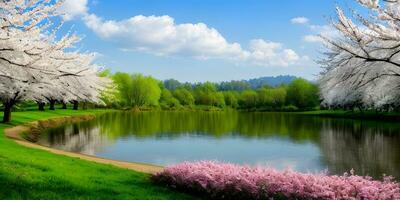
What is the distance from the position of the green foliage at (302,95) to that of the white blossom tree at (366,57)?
161m

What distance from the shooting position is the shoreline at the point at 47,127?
27.2 metres

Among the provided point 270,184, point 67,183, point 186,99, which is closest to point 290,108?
point 186,99

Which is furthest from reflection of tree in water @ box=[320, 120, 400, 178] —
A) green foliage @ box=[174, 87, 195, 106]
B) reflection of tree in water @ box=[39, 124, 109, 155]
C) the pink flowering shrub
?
green foliage @ box=[174, 87, 195, 106]

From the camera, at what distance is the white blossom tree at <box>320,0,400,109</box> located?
40.9 feet

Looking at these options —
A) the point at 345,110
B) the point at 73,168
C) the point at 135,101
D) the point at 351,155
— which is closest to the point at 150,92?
the point at 135,101

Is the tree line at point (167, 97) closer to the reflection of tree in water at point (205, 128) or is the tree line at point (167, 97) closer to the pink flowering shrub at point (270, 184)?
the reflection of tree in water at point (205, 128)

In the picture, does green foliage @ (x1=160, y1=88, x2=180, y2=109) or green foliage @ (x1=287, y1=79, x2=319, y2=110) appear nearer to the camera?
green foliage @ (x1=287, y1=79, x2=319, y2=110)

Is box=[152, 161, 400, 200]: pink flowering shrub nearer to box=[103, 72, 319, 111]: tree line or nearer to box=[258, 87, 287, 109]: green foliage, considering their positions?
box=[103, 72, 319, 111]: tree line

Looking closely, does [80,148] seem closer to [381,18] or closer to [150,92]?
[381,18]

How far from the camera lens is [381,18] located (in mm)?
12312

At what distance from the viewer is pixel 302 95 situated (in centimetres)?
17688

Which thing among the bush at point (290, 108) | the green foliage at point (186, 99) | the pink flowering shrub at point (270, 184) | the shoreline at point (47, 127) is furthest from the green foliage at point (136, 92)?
the pink flowering shrub at point (270, 184)

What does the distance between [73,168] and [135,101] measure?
13506 cm

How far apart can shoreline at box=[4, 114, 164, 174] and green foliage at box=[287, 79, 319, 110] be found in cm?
10968
